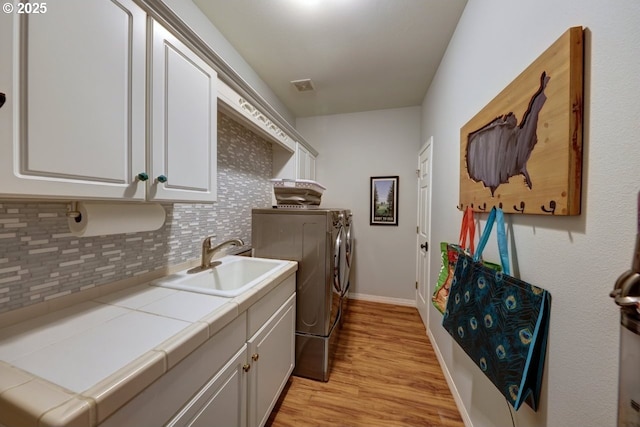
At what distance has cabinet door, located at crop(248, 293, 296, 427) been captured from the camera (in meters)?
1.10

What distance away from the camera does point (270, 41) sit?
1.77 metres

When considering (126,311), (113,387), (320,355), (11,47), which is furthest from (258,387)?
(11,47)

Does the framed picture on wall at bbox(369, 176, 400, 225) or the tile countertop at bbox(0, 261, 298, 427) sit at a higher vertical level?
the framed picture on wall at bbox(369, 176, 400, 225)

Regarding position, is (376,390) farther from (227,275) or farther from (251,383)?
(227,275)

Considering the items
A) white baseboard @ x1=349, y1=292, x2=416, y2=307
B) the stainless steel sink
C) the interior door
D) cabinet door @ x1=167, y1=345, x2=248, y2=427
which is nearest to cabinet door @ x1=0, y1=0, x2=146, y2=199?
the stainless steel sink

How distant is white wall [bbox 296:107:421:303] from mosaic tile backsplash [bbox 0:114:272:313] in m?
1.55

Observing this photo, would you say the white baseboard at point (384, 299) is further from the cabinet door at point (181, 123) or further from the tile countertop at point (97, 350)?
the cabinet door at point (181, 123)

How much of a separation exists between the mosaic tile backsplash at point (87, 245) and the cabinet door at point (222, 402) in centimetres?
69

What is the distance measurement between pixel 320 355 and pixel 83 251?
5.02 feet

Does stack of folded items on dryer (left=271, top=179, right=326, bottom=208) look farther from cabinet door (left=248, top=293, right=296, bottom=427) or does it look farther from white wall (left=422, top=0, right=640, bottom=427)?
white wall (left=422, top=0, right=640, bottom=427)

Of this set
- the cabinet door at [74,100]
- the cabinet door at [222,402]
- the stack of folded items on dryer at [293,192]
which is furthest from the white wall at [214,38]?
the cabinet door at [222,402]

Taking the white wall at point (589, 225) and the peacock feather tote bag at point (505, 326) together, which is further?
the peacock feather tote bag at point (505, 326)

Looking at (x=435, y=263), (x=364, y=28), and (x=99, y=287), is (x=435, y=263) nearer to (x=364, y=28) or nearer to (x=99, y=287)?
(x=364, y=28)

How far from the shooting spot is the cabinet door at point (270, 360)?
110 cm
